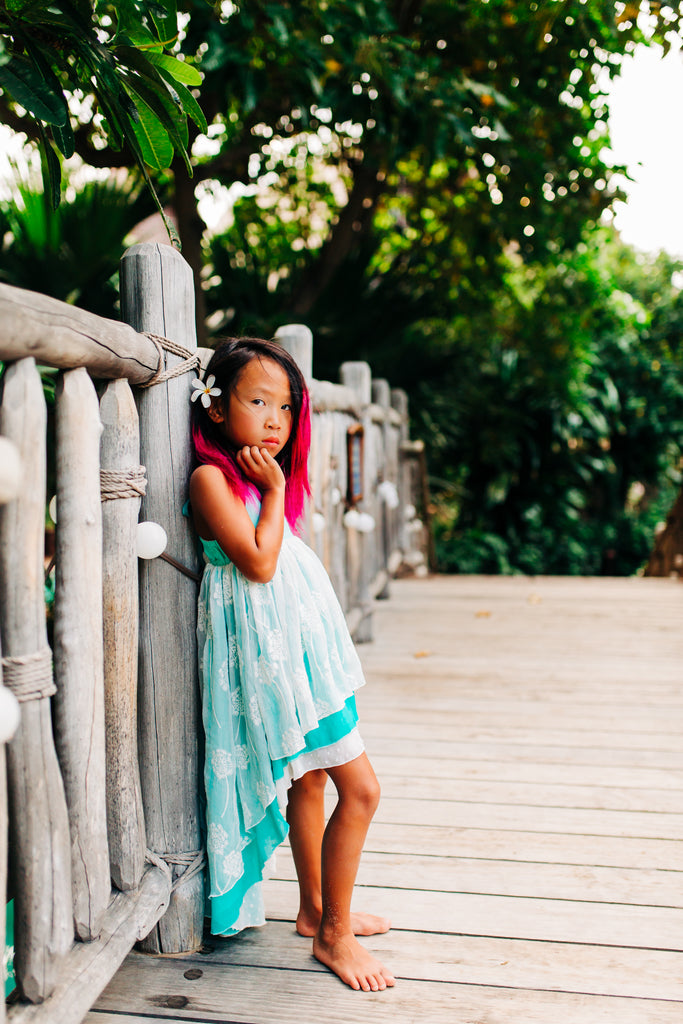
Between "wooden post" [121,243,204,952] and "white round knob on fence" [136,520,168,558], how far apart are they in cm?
7

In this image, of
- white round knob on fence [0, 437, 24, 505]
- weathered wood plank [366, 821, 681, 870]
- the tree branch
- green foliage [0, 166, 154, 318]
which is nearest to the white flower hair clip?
white round knob on fence [0, 437, 24, 505]

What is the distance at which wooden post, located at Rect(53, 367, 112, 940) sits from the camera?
126cm

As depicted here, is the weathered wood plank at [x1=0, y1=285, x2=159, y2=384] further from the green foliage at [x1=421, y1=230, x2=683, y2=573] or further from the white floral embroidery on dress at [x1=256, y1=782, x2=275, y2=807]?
the green foliage at [x1=421, y1=230, x2=683, y2=573]

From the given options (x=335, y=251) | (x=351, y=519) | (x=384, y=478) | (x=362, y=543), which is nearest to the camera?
(x=351, y=519)

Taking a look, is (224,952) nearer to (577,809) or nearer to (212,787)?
(212,787)

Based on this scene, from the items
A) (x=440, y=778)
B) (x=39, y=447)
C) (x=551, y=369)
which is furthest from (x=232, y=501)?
(x=551, y=369)

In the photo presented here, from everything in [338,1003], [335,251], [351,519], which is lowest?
[338,1003]

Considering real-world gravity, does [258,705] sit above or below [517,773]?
above

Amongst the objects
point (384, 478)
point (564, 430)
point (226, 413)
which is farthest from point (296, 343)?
point (564, 430)

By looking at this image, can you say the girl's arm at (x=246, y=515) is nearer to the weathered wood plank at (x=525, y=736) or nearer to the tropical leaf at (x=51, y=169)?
the tropical leaf at (x=51, y=169)

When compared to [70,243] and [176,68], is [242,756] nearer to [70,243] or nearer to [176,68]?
[176,68]

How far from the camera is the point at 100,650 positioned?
4.40 ft

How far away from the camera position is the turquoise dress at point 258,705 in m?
1.48

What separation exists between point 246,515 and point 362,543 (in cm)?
263
